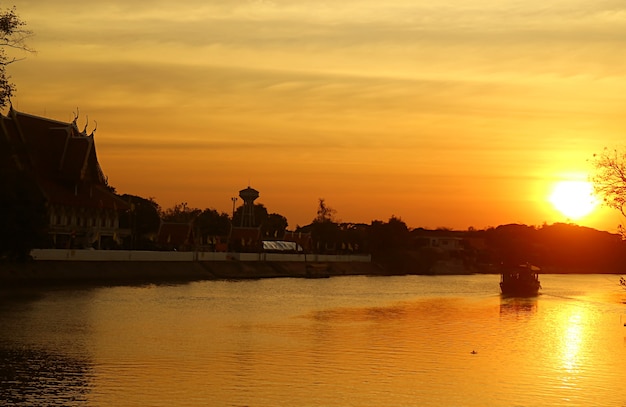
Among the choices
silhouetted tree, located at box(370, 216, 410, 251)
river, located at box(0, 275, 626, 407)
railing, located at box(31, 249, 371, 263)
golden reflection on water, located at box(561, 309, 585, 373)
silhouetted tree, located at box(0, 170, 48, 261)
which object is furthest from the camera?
silhouetted tree, located at box(370, 216, 410, 251)

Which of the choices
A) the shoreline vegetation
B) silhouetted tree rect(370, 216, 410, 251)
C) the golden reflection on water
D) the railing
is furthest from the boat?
silhouetted tree rect(370, 216, 410, 251)

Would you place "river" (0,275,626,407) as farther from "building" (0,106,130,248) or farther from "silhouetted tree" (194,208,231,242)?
"silhouetted tree" (194,208,231,242)

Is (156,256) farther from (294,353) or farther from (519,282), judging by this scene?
(294,353)

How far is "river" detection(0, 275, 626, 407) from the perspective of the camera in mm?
29609

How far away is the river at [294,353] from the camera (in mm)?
29609

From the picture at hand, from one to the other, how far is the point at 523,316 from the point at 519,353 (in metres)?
23.1

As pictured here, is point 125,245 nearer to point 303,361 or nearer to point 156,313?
point 156,313

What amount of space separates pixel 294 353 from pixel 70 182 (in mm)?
67605

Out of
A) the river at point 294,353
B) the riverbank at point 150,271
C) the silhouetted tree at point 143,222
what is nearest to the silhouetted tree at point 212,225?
the silhouetted tree at point 143,222

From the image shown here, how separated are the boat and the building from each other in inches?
1707

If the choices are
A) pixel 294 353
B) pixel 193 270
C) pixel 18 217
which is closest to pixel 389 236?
pixel 193 270

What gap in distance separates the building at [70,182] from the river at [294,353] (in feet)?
89.6

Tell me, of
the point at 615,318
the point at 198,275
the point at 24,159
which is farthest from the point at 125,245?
the point at 615,318

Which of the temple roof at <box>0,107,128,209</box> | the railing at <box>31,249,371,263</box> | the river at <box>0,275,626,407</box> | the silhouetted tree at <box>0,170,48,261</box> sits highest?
the temple roof at <box>0,107,128,209</box>
